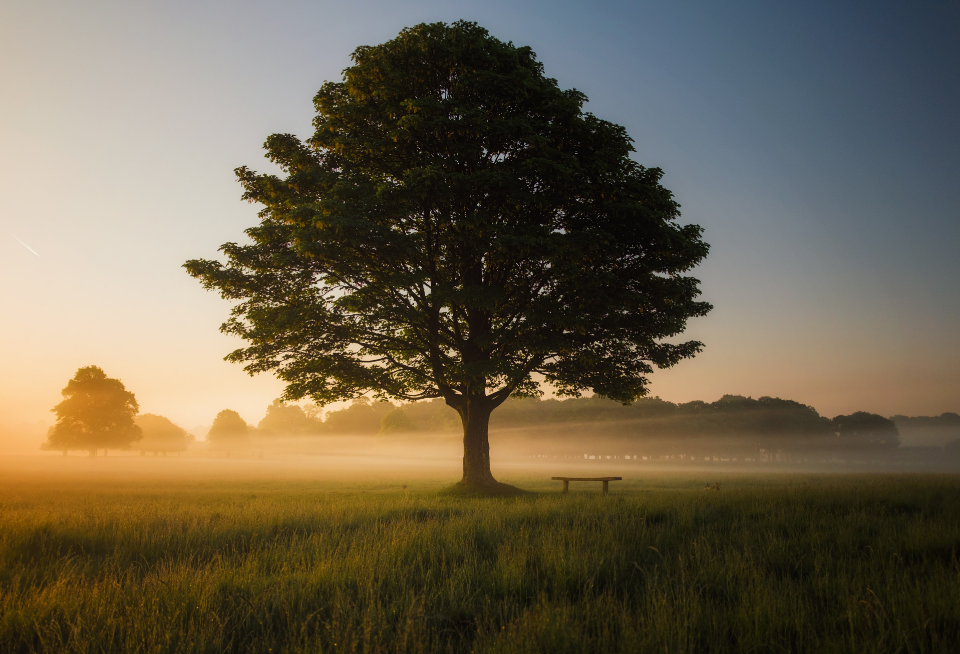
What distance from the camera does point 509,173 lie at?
1580 centimetres

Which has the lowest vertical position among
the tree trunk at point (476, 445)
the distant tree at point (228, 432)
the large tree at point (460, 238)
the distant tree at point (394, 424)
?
the distant tree at point (228, 432)

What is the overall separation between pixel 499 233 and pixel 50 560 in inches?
527

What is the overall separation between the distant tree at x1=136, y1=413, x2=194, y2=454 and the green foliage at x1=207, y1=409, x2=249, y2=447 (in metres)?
7.78

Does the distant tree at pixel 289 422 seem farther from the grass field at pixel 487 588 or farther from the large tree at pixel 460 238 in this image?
the grass field at pixel 487 588

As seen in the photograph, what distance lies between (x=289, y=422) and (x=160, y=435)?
157ft

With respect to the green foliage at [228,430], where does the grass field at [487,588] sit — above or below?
above

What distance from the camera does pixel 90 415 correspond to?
214ft

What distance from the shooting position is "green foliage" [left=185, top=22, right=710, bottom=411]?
16.1 meters

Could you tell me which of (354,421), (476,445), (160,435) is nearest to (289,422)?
(354,421)

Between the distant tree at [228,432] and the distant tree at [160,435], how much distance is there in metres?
7.78

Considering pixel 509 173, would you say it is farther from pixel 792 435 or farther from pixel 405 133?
pixel 792 435

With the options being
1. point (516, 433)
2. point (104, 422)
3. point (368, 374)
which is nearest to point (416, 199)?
point (368, 374)

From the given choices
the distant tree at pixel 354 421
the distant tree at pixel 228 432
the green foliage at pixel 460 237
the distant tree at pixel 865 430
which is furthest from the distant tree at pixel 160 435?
the distant tree at pixel 865 430

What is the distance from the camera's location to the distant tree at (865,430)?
114 metres
